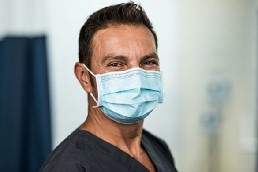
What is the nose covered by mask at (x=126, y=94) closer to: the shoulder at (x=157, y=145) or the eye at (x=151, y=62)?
the eye at (x=151, y=62)

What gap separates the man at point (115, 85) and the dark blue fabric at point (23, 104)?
655 millimetres

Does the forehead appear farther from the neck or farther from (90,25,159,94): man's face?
the neck

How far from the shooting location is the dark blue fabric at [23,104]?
5.62ft

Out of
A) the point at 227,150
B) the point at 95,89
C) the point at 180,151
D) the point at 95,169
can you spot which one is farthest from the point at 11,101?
the point at 227,150

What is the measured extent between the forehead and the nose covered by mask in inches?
2.4

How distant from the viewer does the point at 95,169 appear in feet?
3.26

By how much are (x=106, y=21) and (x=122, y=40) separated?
8 centimetres

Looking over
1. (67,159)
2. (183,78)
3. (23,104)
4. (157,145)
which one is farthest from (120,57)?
(183,78)

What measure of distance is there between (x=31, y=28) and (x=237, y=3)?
4.22 feet

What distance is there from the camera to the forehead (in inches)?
41.4

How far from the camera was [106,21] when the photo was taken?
43.3 inches

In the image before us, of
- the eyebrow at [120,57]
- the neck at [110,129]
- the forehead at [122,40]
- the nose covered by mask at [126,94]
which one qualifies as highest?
the forehead at [122,40]

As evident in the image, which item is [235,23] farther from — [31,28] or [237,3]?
[31,28]

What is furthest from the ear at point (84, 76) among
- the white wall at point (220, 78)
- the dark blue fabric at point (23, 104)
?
the white wall at point (220, 78)
